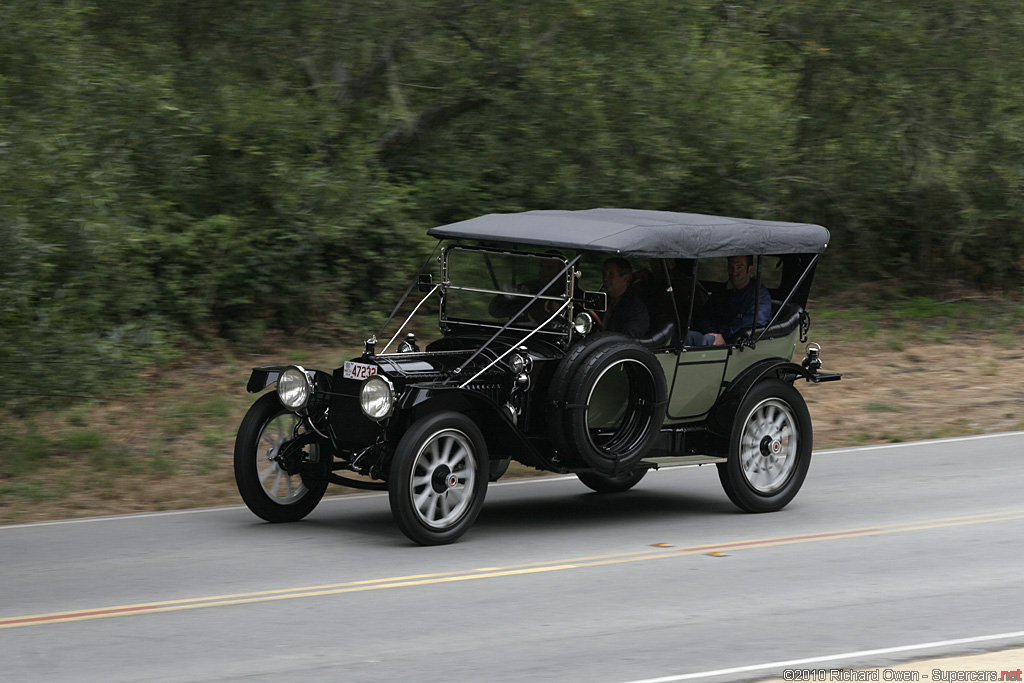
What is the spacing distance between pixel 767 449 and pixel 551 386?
6.35 feet

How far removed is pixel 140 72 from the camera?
53.8ft

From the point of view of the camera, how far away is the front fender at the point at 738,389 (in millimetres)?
10070

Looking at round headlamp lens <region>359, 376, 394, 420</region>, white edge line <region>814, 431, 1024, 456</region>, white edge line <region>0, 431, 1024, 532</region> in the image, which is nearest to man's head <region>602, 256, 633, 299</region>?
round headlamp lens <region>359, 376, 394, 420</region>

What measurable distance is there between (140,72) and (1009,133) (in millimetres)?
12400

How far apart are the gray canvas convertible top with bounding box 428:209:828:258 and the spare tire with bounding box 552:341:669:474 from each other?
2.32 feet

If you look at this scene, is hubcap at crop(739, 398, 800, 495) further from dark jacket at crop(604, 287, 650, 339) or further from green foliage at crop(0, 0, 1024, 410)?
green foliage at crop(0, 0, 1024, 410)

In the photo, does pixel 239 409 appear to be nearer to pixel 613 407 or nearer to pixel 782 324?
pixel 613 407

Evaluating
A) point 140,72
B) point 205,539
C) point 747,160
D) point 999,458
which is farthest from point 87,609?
point 747,160

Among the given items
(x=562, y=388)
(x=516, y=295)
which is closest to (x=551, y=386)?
(x=562, y=388)

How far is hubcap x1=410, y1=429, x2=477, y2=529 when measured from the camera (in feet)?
28.7

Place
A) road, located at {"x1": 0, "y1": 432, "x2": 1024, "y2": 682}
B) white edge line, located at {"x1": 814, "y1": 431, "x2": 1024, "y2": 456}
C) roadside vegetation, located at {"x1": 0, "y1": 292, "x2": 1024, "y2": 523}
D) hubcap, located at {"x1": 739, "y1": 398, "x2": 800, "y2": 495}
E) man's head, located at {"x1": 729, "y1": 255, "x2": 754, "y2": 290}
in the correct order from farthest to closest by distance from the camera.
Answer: white edge line, located at {"x1": 814, "y1": 431, "x2": 1024, "y2": 456} < roadside vegetation, located at {"x1": 0, "y1": 292, "x2": 1024, "y2": 523} < man's head, located at {"x1": 729, "y1": 255, "x2": 754, "y2": 290} < hubcap, located at {"x1": 739, "y1": 398, "x2": 800, "y2": 495} < road, located at {"x1": 0, "y1": 432, "x2": 1024, "y2": 682}

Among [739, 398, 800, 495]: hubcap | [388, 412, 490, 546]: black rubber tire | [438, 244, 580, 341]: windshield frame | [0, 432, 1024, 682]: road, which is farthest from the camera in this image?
[739, 398, 800, 495]: hubcap

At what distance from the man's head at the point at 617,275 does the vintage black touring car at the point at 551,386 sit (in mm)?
63

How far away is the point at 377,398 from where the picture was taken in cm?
882
